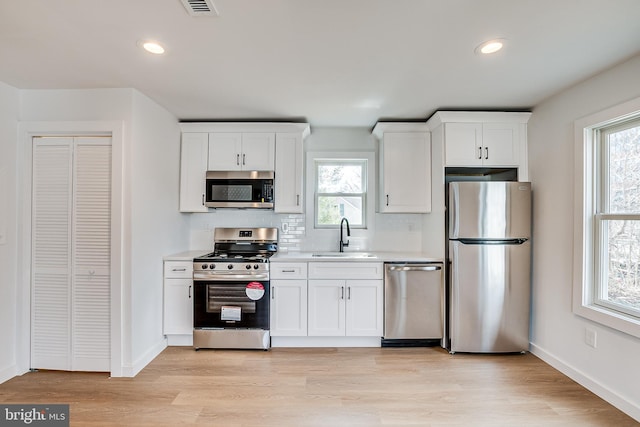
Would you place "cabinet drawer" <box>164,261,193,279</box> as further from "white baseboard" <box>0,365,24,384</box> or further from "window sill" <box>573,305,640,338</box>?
"window sill" <box>573,305,640,338</box>

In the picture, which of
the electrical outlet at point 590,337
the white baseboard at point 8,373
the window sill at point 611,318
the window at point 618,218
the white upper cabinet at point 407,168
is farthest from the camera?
the white upper cabinet at point 407,168

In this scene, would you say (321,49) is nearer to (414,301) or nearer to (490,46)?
(490,46)

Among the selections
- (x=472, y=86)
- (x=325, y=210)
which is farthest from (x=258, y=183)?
(x=472, y=86)

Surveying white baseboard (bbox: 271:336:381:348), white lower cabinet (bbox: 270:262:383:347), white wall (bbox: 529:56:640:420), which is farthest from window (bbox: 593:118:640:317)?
white baseboard (bbox: 271:336:381:348)

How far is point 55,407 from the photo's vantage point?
6.86 ft

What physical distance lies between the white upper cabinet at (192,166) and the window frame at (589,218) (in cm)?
349

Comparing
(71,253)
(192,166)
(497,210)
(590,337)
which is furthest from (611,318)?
(71,253)

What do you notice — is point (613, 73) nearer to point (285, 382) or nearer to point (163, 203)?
point (285, 382)

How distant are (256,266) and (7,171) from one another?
217 cm

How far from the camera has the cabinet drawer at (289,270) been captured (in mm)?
3035

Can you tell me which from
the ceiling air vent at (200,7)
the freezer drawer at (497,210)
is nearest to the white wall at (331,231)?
the freezer drawer at (497,210)

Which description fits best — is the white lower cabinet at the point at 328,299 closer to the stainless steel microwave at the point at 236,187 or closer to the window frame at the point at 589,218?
the stainless steel microwave at the point at 236,187

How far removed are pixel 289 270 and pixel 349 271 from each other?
2.01 ft

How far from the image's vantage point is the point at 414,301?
3.00 metres
